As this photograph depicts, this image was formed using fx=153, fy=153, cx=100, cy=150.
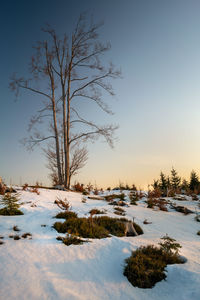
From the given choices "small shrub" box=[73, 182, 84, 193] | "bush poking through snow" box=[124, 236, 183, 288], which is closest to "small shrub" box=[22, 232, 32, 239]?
"bush poking through snow" box=[124, 236, 183, 288]

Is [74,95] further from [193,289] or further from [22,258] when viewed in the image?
[193,289]

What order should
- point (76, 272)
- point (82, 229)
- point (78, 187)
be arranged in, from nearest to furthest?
point (76, 272), point (82, 229), point (78, 187)

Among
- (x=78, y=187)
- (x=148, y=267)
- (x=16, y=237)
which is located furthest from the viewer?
(x=78, y=187)

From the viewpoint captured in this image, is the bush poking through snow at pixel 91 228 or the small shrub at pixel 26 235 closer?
the small shrub at pixel 26 235

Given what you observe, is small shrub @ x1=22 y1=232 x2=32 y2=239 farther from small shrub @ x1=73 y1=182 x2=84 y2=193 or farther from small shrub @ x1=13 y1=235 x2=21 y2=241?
small shrub @ x1=73 y1=182 x2=84 y2=193

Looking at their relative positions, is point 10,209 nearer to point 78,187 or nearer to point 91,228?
point 91,228

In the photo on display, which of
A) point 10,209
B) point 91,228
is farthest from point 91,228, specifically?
point 10,209

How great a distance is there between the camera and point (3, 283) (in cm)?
203

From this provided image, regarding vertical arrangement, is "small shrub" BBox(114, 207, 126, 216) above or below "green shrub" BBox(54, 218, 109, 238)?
below

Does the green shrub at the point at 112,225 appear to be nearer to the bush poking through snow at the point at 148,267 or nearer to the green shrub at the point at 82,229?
the green shrub at the point at 82,229

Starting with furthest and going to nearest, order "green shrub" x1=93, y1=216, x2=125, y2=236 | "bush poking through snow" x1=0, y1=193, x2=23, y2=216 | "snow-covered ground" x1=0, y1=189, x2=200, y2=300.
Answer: "bush poking through snow" x1=0, y1=193, x2=23, y2=216, "green shrub" x1=93, y1=216, x2=125, y2=236, "snow-covered ground" x1=0, y1=189, x2=200, y2=300

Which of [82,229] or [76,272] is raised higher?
[82,229]

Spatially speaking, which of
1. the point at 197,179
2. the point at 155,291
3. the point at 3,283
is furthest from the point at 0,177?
the point at 197,179

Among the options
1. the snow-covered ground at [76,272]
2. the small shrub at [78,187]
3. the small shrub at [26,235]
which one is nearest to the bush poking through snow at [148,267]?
the snow-covered ground at [76,272]
